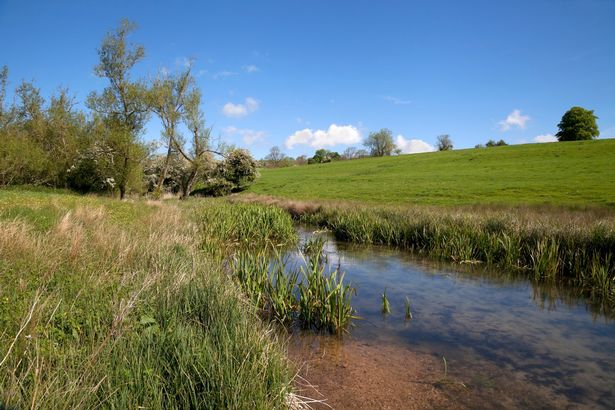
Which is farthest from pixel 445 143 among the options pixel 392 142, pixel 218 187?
pixel 218 187

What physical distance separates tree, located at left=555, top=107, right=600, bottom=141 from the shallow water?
201 feet

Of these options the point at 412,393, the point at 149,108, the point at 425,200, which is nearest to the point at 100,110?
the point at 149,108

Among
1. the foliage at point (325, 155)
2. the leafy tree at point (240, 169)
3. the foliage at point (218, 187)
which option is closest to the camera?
the foliage at point (218, 187)

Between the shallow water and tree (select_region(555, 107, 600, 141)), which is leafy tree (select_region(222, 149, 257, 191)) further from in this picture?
tree (select_region(555, 107, 600, 141))

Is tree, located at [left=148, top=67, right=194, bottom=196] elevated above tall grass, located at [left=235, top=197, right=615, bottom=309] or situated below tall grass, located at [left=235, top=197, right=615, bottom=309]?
above

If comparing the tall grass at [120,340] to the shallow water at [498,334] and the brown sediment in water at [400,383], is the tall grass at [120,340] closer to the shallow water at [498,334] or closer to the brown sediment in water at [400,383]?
the brown sediment in water at [400,383]

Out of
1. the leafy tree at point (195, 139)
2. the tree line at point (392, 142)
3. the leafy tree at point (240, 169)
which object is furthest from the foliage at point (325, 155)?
the leafy tree at point (195, 139)

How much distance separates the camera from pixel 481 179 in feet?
111

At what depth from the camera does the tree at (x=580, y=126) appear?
188 ft

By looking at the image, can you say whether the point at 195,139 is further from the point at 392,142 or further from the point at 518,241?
the point at 392,142

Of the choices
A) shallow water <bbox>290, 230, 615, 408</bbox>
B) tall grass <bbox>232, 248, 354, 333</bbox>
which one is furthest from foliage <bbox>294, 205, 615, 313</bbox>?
tall grass <bbox>232, 248, 354, 333</bbox>

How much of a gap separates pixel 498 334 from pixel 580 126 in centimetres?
6671

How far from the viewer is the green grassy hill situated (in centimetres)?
2605

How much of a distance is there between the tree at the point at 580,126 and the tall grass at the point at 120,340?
69.3 metres
